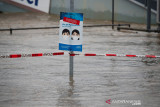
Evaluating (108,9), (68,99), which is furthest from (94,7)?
(68,99)

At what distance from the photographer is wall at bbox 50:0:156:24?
148 feet

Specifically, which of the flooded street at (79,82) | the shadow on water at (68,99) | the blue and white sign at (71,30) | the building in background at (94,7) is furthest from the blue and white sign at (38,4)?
the shadow on water at (68,99)

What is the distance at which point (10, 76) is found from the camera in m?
13.0

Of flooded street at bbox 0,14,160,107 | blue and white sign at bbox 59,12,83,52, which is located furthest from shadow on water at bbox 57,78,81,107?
blue and white sign at bbox 59,12,83,52

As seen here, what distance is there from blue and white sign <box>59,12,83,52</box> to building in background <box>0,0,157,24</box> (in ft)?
105

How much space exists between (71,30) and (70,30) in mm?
26

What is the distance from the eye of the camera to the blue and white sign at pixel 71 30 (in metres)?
12.3

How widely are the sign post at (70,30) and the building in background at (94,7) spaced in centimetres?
3188

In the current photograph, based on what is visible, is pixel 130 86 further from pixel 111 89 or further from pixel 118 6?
pixel 118 6

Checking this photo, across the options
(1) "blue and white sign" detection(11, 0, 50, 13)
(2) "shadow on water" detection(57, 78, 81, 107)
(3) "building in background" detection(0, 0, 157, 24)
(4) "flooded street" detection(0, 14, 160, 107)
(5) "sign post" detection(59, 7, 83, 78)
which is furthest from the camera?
(1) "blue and white sign" detection(11, 0, 50, 13)

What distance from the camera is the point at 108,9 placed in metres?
46.7

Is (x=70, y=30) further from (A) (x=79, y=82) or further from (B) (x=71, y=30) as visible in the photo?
(A) (x=79, y=82)

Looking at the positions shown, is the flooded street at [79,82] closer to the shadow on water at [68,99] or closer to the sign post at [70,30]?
the shadow on water at [68,99]

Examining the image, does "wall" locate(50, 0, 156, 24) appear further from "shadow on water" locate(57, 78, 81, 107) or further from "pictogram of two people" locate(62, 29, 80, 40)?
"shadow on water" locate(57, 78, 81, 107)
